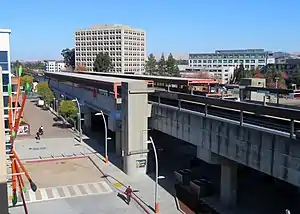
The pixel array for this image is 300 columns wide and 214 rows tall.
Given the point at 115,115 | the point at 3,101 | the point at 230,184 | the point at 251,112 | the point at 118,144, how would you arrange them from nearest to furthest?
1. the point at 3,101
2. the point at 251,112
3. the point at 230,184
4. the point at 115,115
5. the point at 118,144

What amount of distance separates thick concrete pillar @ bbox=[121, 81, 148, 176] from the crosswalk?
3280 mm

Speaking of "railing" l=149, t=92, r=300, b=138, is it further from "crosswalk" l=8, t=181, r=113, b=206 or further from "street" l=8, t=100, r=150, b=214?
"crosswalk" l=8, t=181, r=113, b=206

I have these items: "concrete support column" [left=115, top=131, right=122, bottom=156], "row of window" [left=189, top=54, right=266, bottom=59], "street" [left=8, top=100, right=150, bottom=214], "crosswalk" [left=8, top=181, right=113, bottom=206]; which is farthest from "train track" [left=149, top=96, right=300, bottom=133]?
"row of window" [left=189, top=54, right=266, bottom=59]

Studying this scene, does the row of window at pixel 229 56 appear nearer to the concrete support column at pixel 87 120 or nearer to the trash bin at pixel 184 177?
the concrete support column at pixel 87 120

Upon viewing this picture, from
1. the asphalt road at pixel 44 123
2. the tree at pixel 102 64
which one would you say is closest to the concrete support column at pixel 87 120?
the asphalt road at pixel 44 123

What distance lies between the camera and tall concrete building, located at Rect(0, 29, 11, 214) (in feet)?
36.4

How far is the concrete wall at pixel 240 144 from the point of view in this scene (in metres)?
18.2

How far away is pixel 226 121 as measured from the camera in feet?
73.5

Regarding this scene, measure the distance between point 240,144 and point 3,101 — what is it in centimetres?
1360

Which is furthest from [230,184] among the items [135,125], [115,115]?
[115,115]

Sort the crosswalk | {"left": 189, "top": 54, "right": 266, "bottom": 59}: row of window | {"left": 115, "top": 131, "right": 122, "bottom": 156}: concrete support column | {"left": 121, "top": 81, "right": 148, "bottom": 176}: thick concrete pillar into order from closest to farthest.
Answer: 1. the crosswalk
2. {"left": 121, "top": 81, "right": 148, "bottom": 176}: thick concrete pillar
3. {"left": 115, "top": 131, "right": 122, "bottom": 156}: concrete support column
4. {"left": 189, "top": 54, "right": 266, "bottom": 59}: row of window

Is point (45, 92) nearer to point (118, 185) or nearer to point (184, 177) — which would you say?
point (118, 185)

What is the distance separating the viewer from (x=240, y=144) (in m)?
21.3

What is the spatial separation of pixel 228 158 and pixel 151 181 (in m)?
8.85
